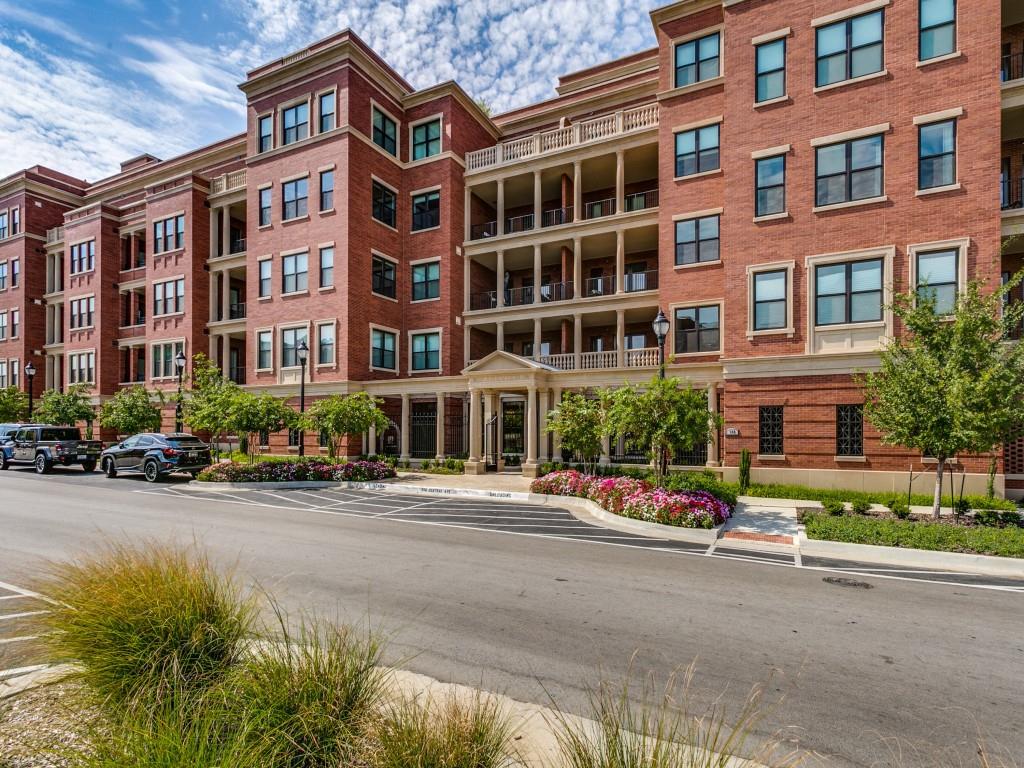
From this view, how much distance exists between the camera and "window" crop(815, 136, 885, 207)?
1788 cm

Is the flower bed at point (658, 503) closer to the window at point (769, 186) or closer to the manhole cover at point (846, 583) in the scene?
the manhole cover at point (846, 583)

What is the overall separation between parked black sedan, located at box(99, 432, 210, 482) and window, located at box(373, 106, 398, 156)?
1860 cm

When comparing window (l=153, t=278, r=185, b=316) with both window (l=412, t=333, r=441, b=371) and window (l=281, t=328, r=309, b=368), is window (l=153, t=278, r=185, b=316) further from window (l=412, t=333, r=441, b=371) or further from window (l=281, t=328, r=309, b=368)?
window (l=412, t=333, r=441, b=371)

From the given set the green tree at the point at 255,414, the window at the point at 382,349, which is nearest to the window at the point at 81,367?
the window at the point at 382,349

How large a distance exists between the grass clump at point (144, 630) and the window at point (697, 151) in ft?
76.8

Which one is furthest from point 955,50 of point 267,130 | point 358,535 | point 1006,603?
point 267,130

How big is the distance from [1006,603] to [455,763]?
872 centimetres

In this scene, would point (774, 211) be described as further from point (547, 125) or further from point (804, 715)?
point (804, 715)

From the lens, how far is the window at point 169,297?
3412cm

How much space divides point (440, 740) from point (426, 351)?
91.2ft

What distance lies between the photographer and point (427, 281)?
30188mm

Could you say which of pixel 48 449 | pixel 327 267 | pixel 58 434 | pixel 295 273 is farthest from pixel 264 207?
pixel 48 449

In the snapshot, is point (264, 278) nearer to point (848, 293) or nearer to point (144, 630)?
point (848, 293)

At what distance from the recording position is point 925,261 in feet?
56.1
